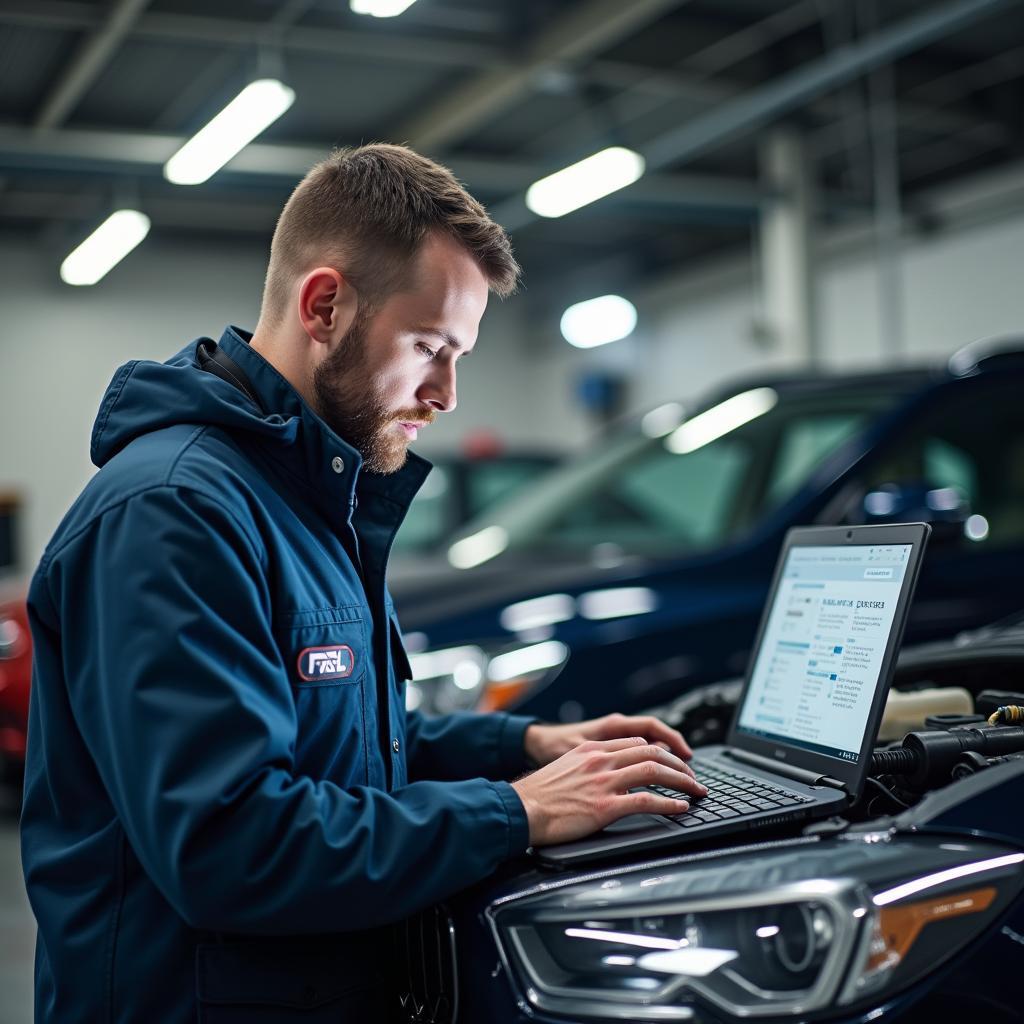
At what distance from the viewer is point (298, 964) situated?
1245 mm

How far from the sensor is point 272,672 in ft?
3.90

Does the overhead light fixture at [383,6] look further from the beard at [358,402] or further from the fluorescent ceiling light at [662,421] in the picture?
the beard at [358,402]

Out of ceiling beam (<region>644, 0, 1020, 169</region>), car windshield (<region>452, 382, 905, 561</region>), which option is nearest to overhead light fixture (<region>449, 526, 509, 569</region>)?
car windshield (<region>452, 382, 905, 561</region>)

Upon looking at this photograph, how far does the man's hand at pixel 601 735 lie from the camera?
1.66 metres

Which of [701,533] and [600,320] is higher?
[600,320]

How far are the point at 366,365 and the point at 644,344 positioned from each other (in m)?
11.0

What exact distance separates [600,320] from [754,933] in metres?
11.1

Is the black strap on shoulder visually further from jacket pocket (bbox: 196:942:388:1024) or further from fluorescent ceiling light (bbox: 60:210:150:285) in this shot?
fluorescent ceiling light (bbox: 60:210:150:285)

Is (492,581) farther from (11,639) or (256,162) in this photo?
(256,162)

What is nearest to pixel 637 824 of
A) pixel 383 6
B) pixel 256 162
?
pixel 383 6

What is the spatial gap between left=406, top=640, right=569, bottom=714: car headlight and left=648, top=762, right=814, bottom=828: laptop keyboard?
47.9 inches

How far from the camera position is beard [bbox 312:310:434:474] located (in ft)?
4.67

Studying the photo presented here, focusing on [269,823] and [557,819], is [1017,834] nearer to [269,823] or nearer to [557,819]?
[557,819]

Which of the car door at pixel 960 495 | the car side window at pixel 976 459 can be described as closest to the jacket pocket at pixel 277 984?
the car door at pixel 960 495
